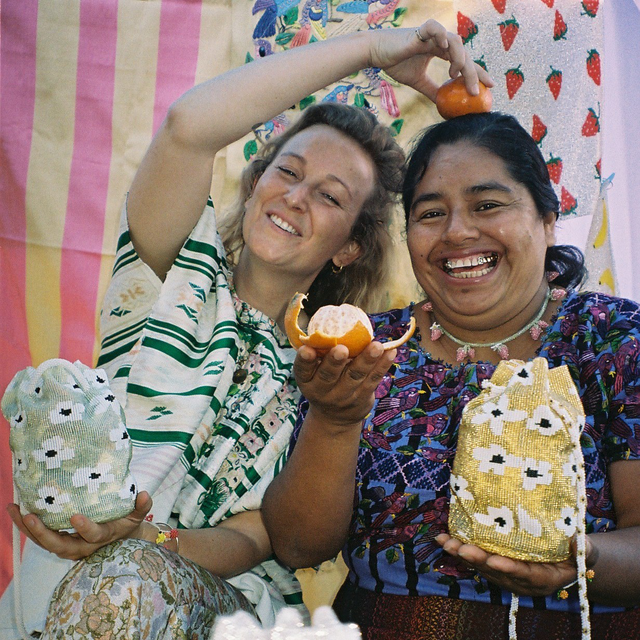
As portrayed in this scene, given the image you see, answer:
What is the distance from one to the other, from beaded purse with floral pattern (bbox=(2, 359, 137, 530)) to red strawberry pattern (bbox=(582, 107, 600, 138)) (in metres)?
1.90

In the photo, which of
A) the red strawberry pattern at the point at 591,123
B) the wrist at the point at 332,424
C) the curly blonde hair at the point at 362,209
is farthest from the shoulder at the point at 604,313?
the red strawberry pattern at the point at 591,123

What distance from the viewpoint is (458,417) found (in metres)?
1.60

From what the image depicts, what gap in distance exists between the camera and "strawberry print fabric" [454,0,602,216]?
2.52 meters

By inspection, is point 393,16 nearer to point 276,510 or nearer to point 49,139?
point 49,139

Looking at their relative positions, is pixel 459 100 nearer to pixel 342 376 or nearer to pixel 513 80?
pixel 513 80

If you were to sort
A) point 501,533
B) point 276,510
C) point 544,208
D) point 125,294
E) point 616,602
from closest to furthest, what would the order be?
point 501,533 < point 616,602 < point 276,510 < point 544,208 < point 125,294

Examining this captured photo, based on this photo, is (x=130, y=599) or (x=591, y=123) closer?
(x=130, y=599)

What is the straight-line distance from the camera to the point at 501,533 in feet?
3.81

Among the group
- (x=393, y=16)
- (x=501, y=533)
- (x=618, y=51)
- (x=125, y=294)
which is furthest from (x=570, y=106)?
(x=501, y=533)

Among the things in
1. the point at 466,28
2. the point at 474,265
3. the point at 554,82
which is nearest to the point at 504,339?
the point at 474,265

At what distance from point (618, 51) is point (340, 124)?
1.04 m

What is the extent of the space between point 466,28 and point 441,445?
1.64m

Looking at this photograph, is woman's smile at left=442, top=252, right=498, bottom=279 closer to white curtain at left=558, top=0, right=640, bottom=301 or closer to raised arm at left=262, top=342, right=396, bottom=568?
raised arm at left=262, top=342, right=396, bottom=568

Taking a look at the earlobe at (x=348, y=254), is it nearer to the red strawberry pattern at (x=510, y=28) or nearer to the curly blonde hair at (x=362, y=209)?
the curly blonde hair at (x=362, y=209)
